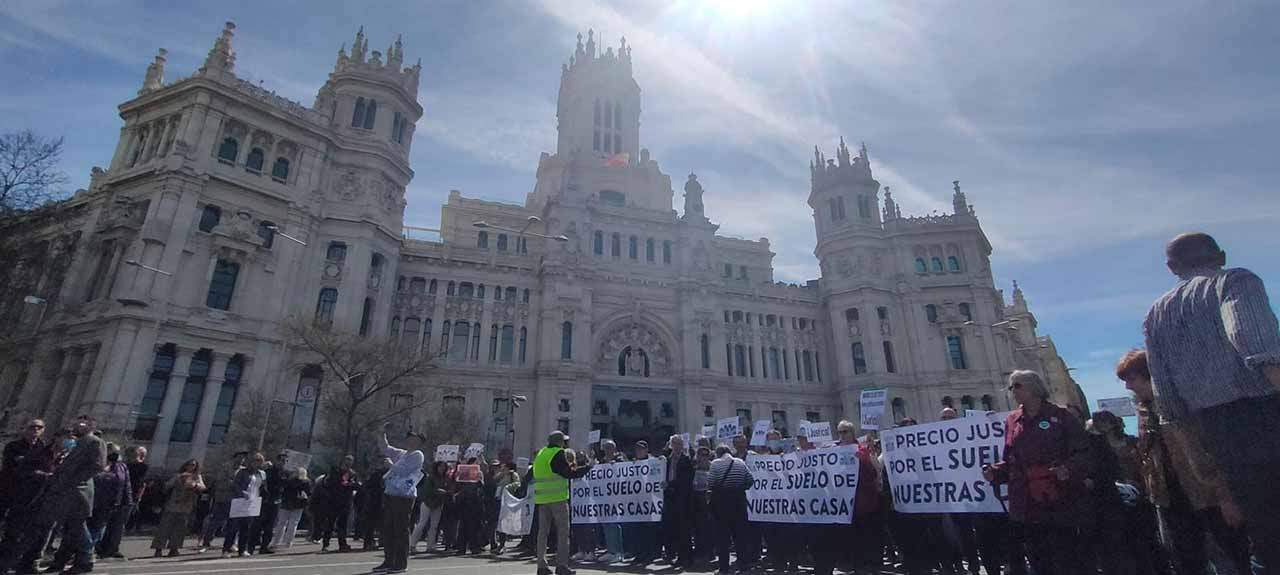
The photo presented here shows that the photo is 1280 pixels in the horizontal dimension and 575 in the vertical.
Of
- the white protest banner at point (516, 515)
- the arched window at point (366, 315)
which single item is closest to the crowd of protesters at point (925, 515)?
the white protest banner at point (516, 515)

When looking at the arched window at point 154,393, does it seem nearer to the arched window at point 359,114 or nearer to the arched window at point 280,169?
the arched window at point 280,169

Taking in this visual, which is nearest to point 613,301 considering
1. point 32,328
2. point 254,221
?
point 254,221

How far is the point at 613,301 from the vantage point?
4478 centimetres

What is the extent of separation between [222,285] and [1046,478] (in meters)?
40.2

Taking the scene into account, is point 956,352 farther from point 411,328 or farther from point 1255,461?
point 1255,461

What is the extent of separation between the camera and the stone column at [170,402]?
29.0 m

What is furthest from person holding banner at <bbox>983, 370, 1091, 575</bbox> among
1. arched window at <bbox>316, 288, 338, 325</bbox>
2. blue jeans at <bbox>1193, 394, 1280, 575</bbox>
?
arched window at <bbox>316, 288, 338, 325</bbox>

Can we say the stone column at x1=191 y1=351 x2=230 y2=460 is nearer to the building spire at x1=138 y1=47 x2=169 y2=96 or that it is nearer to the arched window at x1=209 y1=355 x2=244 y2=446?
the arched window at x1=209 y1=355 x2=244 y2=446

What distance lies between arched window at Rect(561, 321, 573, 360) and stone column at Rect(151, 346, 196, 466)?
21403 millimetres

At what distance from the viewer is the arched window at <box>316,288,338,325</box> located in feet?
118

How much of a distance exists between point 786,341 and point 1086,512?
155ft

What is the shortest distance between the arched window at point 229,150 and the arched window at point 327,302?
9.75 metres

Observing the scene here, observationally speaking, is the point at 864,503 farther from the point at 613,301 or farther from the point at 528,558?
the point at 613,301

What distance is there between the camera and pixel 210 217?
34438 millimetres
